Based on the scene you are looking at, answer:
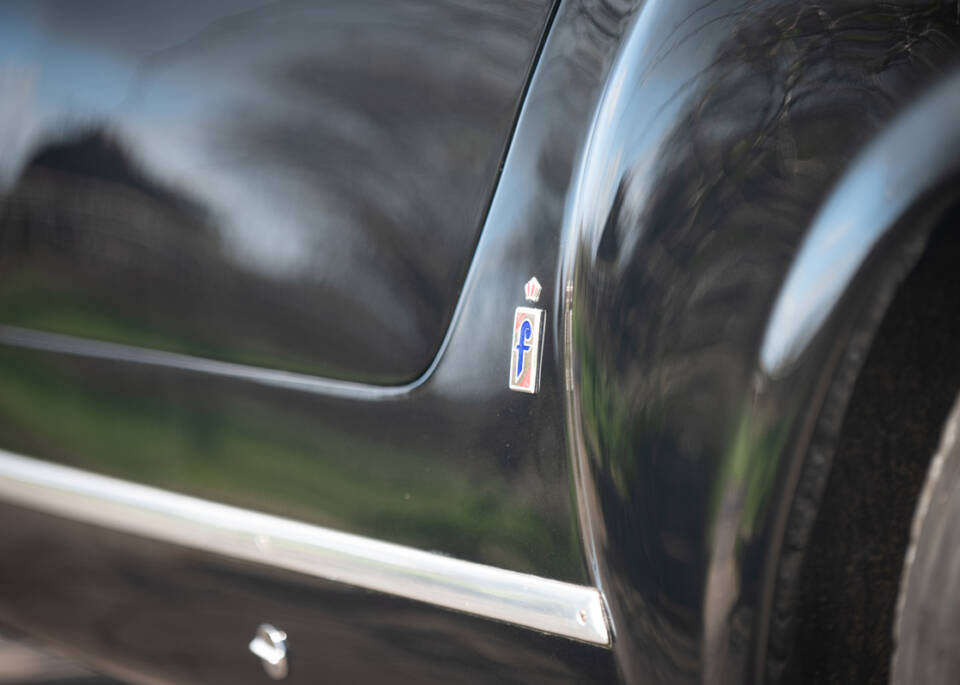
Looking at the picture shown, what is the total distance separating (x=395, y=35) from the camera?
3.33ft

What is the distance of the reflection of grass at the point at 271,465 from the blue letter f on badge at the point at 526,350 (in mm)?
105

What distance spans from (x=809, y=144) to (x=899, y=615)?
1.21ft

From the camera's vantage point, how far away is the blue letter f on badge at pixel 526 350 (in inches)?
35.2

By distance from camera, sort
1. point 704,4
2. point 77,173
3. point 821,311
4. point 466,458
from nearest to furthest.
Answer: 1. point 821,311
2. point 704,4
3. point 466,458
4. point 77,173

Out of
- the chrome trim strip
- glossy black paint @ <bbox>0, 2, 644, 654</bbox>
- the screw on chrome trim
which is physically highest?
glossy black paint @ <bbox>0, 2, 644, 654</bbox>

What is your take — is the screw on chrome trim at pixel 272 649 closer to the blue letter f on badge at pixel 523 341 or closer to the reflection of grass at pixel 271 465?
the reflection of grass at pixel 271 465

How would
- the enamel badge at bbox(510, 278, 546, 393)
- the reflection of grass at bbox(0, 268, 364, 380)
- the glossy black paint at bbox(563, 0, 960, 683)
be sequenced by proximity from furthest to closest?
the reflection of grass at bbox(0, 268, 364, 380)
the enamel badge at bbox(510, 278, 546, 393)
the glossy black paint at bbox(563, 0, 960, 683)

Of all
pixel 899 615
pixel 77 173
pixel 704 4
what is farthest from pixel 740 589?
pixel 77 173

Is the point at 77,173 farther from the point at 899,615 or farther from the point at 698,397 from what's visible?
the point at 899,615

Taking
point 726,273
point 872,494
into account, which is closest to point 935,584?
point 872,494

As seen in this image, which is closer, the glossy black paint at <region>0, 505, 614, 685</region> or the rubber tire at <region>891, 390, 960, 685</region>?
the rubber tire at <region>891, 390, 960, 685</region>

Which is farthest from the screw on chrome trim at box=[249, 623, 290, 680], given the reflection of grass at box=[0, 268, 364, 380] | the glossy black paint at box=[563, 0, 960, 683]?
the glossy black paint at box=[563, 0, 960, 683]

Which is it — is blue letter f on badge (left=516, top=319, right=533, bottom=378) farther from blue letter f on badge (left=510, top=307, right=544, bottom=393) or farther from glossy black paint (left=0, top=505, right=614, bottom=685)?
glossy black paint (left=0, top=505, right=614, bottom=685)

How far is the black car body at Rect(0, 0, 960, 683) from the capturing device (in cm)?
75
